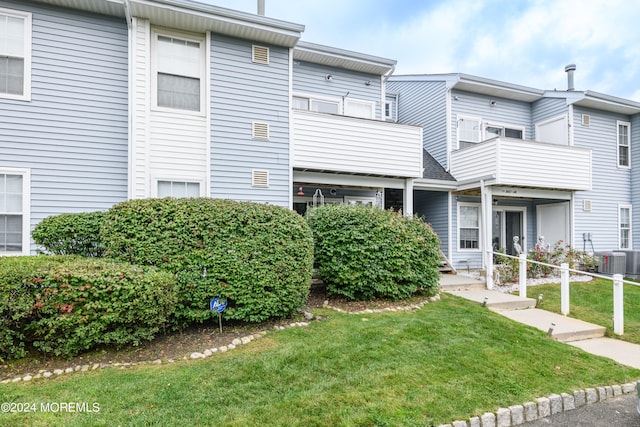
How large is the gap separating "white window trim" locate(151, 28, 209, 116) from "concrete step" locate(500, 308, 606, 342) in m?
7.46

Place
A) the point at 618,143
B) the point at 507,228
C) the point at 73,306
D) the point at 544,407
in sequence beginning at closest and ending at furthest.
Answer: the point at 544,407 → the point at 73,306 → the point at 507,228 → the point at 618,143

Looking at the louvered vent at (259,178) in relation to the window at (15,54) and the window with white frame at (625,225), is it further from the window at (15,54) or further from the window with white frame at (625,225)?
the window with white frame at (625,225)

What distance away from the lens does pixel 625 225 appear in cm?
1329

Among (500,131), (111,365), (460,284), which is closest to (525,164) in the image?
(500,131)

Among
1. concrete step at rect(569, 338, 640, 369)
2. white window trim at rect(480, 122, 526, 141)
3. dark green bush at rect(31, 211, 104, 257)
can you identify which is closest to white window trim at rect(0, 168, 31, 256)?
dark green bush at rect(31, 211, 104, 257)

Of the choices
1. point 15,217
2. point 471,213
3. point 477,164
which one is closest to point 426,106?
point 477,164

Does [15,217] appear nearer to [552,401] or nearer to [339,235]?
[339,235]

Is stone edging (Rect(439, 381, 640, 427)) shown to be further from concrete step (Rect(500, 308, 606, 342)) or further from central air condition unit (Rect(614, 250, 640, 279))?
central air condition unit (Rect(614, 250, 640, 279))

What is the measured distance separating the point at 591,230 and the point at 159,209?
559 inches

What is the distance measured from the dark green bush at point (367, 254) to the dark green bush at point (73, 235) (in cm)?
368

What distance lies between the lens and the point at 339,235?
666 centimetres

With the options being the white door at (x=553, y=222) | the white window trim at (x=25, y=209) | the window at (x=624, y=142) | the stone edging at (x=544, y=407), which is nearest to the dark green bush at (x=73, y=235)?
the white window trim at (x=25, y=209)

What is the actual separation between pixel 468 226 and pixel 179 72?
32.5 ft

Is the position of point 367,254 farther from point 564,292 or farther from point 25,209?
point 25,209
